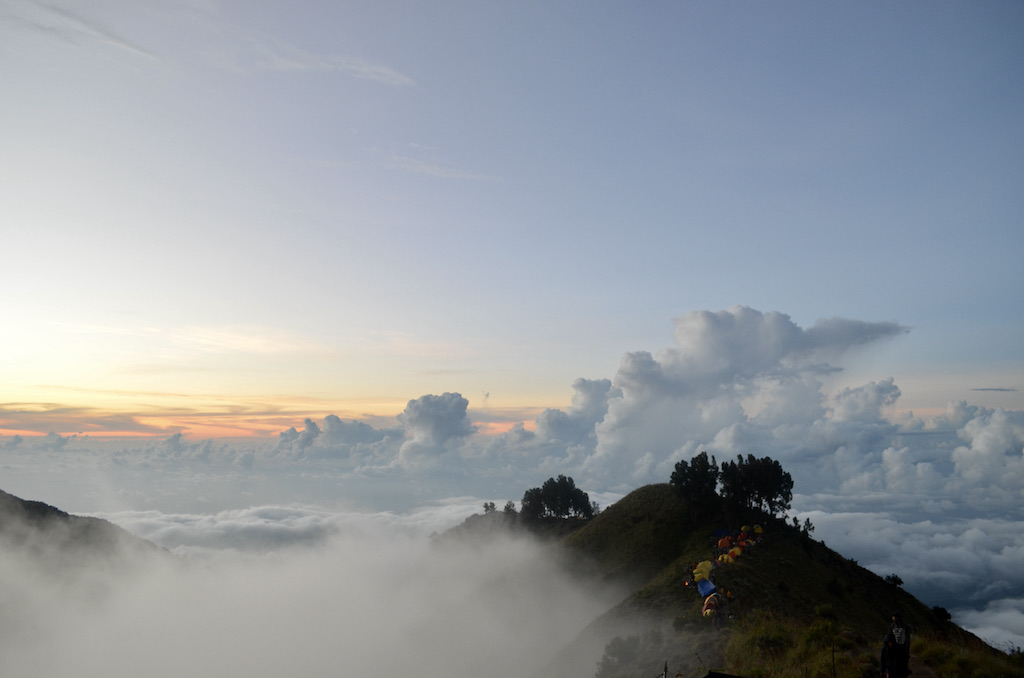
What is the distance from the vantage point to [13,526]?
188250 mm

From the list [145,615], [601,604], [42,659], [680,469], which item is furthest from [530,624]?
[145,615]

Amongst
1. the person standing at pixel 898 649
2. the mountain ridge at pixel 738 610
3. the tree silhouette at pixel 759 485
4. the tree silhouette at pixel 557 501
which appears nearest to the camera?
the person standing at pixel 898 649

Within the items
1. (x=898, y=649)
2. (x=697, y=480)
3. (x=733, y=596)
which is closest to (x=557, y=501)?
(x=697, y=480)

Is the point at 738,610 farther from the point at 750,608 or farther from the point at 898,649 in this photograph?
the point at 898,649

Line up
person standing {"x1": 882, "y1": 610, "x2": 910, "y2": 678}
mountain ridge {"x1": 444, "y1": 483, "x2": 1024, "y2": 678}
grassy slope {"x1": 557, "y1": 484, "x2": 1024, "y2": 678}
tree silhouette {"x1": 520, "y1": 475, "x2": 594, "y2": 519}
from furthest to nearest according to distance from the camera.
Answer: tree silhouette {"x1": 520, "y1": 475, "x2": 594, "y2": 519}, grassy slope {"x1": 557, "y1": 484, "x2": 1024, "y2": 678}, mountain ridge {"x1": 444, "y1": 483, "x2": 1024, "y2": 678}, person standing {"x1": 882, "y1": 610, "x2": 910, "y2": 678}

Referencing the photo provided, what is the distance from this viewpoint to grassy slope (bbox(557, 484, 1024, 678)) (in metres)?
25.4

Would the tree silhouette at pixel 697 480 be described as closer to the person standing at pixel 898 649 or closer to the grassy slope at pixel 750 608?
the grassy slope at pixel 750 608

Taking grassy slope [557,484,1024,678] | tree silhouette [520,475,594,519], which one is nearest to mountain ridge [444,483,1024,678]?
grassy slope [557,484,1024,678]

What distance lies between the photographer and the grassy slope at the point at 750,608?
2541 centimetres

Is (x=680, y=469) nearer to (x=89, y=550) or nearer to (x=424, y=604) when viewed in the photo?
(x=424, y=604)

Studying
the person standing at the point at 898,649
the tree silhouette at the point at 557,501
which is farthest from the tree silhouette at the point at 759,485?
the person standing at the point at 898,649

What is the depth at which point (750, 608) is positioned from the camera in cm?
4591

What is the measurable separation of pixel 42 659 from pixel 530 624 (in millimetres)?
165953

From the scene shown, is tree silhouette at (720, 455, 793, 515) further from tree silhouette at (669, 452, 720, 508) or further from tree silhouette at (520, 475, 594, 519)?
tree silhouette at (520, 475, 594, 519)
